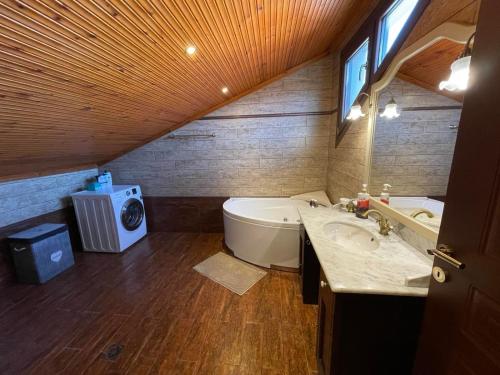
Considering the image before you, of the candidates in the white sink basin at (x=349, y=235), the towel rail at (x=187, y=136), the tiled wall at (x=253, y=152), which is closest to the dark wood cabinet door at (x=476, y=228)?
the white sink basin at (x=349, y=235)

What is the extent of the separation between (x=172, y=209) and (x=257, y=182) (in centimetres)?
156

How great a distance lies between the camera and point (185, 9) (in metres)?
1.14

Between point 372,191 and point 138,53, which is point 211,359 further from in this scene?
point 138,53

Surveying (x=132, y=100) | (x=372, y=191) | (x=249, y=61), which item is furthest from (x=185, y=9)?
(x=372, y=191)

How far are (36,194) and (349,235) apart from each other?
369 cm

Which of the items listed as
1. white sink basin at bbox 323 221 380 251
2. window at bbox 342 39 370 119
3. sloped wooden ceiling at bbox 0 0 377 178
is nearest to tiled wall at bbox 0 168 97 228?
sloped wooden ceiling at bbox 0 0 377 178

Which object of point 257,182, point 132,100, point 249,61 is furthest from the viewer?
point 257,182

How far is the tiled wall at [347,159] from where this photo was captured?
1960 millimetres

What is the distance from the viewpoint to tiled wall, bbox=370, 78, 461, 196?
3.50 feet

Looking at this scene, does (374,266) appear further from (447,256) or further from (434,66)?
(434,66)

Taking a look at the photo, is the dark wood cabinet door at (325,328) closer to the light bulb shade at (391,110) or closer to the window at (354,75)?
the light bulb shade at (391,110)

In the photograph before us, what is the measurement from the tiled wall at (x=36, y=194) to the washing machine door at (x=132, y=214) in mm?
893

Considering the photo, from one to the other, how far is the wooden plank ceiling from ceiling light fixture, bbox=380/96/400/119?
15cm

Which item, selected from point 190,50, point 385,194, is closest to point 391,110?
point 385,194
